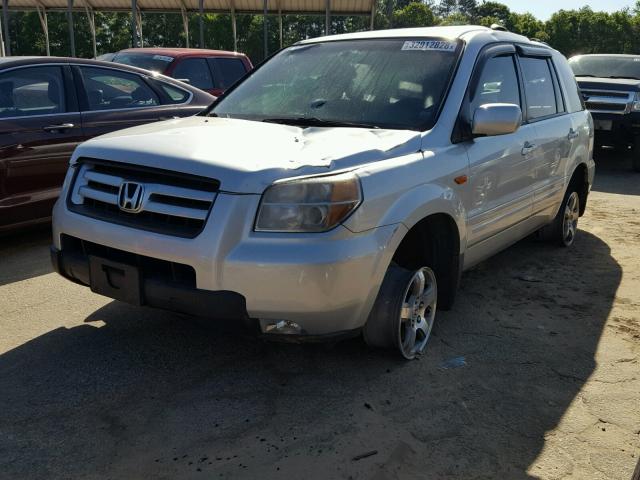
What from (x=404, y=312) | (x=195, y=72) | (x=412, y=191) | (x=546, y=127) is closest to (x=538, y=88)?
(x=546, y=127)

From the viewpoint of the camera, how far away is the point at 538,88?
490 cm

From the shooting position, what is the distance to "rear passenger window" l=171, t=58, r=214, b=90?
9539 mm

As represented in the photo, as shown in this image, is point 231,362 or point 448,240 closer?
point 231,362

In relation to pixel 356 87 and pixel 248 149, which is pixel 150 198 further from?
pixel 356 87

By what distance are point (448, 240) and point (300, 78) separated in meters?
1.41

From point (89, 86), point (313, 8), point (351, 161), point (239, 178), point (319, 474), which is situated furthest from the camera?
point (313, 8)

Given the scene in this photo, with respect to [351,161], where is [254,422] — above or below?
below

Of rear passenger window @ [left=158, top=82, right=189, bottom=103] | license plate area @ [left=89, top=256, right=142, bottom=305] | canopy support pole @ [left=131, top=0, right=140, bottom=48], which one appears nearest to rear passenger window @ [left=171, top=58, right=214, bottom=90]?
rear passenger window @ [left=158, top=82, right=189, bottom=103]

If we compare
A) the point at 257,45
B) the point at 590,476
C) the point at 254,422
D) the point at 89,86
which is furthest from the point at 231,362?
the point at 257,45

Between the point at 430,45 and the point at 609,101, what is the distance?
762cm

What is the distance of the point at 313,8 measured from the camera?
21484 millimetres

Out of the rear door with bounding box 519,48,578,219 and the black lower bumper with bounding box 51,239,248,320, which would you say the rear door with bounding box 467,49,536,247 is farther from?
the black lower bumper with bounding box 51,239,248,320

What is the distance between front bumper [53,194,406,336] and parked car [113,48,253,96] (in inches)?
280

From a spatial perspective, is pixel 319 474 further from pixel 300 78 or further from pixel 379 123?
pixel 300 78
